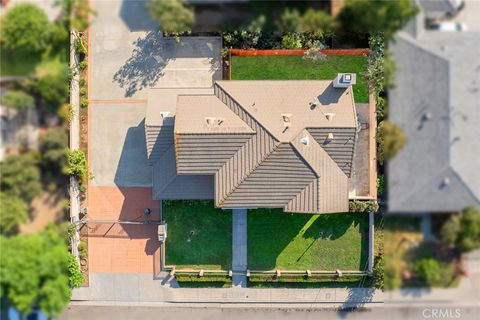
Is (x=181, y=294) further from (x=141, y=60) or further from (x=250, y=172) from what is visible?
(x=141, y=60)

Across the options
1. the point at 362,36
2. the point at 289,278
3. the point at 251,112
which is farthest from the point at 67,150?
the point at 362,36

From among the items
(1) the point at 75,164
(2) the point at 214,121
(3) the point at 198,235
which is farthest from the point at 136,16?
(3) the point at 198,235

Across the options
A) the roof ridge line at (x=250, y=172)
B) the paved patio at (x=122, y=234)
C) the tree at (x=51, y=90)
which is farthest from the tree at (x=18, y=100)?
the roof ridge line at (x=250, y=172)

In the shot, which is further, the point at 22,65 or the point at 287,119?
the point at 22,65

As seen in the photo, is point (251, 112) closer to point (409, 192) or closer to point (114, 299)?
point (409, 192)

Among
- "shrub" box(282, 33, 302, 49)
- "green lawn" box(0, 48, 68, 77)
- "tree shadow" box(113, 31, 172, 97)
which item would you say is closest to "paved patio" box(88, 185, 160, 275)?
"tree shadow" box(113, 31, 172, 97)

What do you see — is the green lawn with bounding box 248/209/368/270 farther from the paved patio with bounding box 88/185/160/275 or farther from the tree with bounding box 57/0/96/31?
the tree with bounding box 57/0/96/31

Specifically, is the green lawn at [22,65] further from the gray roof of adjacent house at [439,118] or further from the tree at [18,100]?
the gray roof of adjacent house at [439,118]
